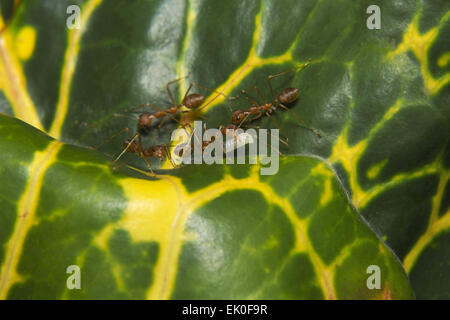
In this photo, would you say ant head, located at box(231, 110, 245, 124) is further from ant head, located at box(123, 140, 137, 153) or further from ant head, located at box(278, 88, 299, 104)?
ant head, located at box(123, 140, 137, 153)

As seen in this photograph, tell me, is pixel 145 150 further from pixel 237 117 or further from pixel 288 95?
pixel 288 95

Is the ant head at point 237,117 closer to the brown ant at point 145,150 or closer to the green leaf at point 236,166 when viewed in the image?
the green leaf at point 236,166

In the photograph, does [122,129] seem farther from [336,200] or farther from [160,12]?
[336,200]

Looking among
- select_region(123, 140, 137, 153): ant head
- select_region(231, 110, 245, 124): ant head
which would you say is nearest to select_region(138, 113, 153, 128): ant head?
select_region(123, 140, 137, 153): ant head

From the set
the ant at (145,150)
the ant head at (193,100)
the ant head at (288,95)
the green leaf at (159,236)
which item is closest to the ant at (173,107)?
the ant head at (193,100)

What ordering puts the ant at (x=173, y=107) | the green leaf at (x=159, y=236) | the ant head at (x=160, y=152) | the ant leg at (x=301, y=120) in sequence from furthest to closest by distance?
the ant head at (x=160, y=152), the ant at (x=173, y=107), the ant leg at (x=301, y=120), the green leaf at (x=159, y=236)

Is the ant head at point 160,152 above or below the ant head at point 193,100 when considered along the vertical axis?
below

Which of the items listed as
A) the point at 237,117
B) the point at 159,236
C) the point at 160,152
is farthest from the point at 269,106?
the point at 159,236
